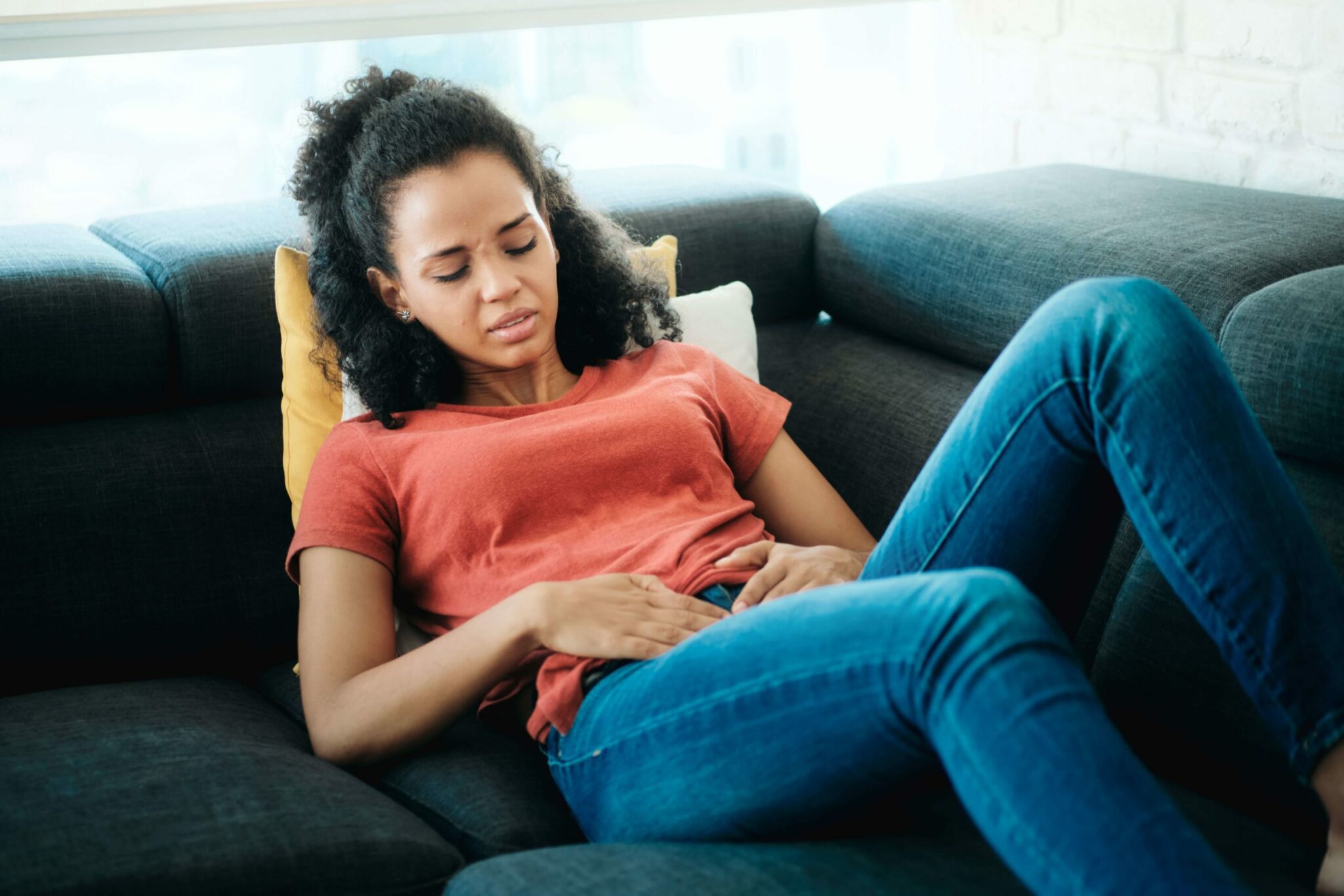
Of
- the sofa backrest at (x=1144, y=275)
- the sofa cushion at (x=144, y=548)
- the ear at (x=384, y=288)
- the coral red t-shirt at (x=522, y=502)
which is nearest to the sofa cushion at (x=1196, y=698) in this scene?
the sofa backrest at (x=1144, y=275)

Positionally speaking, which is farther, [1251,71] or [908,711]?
[1251,71]

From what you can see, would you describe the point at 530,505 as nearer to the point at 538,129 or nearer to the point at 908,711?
the point at 908,711

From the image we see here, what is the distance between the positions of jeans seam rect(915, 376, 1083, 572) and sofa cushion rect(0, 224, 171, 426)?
0.99 metres

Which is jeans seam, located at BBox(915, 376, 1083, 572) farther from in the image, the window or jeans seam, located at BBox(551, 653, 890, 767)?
the window

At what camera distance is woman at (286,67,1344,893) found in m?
0.89

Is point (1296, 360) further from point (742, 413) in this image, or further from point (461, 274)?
point (461, 274)

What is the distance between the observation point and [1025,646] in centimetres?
87

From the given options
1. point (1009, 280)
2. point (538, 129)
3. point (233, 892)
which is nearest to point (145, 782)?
point (233, 892)

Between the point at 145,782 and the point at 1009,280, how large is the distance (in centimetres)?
116

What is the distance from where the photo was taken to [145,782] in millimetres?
1117

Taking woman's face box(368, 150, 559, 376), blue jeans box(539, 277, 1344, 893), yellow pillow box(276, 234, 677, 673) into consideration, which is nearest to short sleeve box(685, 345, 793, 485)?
woman's face box(368, 150, 559, 376)

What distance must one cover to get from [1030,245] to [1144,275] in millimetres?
167

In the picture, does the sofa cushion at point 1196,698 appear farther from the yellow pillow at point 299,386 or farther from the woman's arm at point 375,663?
the yellow pillow at point 299,386

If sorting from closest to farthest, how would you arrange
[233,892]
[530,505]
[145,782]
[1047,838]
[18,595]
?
1. [1047,838]
2. [233,892]
3. [145,782]
4. [530,505]
5. [18,595]
